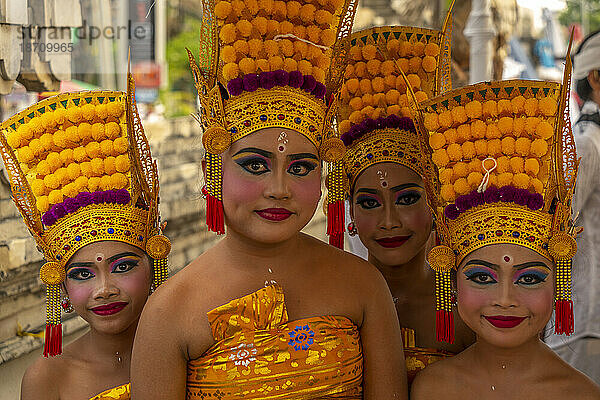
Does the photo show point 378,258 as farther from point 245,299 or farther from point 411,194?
point 245,299

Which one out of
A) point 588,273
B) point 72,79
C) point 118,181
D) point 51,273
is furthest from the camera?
point 588,273

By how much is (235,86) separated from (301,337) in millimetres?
716

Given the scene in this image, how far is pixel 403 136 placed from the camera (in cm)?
242

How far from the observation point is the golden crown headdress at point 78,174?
2.20 meters

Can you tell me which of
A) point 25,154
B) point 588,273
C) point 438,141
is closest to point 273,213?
point 438,141

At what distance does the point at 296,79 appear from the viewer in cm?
196

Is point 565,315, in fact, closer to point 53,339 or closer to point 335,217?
point 335,217

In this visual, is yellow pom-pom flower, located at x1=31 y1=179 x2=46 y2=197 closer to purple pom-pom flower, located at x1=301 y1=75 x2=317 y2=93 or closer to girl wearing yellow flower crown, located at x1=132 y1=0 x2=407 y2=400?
girl wearing yellow flower crown, located at x1=132 y1=0 x2=407 y2=400

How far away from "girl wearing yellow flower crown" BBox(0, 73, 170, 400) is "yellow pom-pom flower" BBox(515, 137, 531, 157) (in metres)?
1.11

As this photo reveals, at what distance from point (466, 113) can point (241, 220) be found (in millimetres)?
726

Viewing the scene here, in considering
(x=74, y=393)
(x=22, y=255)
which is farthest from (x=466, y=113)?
(x=22, y=255)

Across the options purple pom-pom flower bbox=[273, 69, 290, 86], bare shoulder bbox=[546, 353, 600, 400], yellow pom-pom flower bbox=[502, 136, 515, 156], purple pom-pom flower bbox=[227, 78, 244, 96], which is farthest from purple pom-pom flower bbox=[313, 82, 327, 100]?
bare shoulder bbox=[546, 353, 600, 400]

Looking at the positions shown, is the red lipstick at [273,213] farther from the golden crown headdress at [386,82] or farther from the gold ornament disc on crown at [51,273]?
the gold ornament disc on crown at [51,273]

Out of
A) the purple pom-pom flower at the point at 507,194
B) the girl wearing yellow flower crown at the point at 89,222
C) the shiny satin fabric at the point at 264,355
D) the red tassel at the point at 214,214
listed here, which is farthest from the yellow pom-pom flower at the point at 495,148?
the girl wearing yellow flower crown at the point at 89,222
